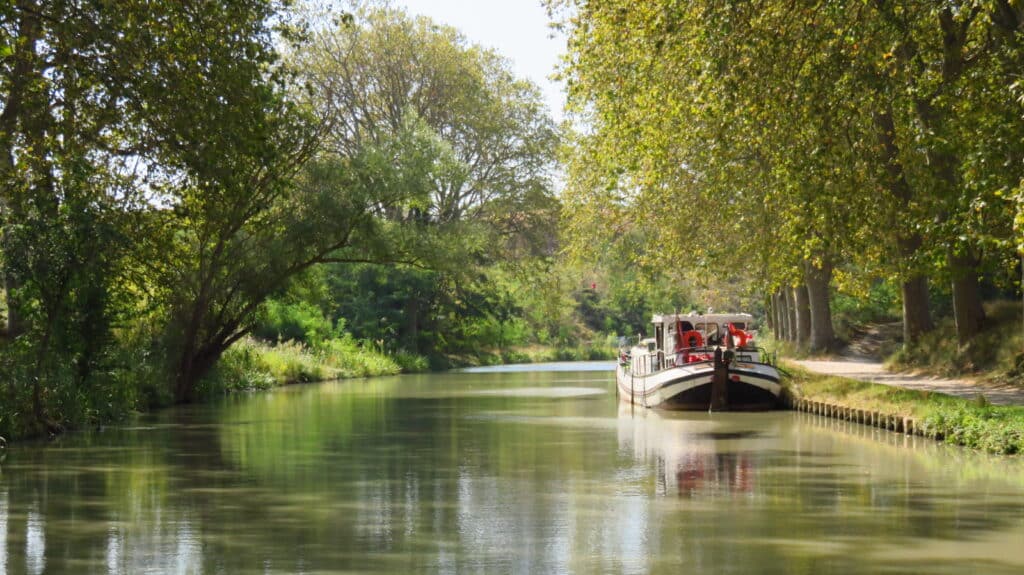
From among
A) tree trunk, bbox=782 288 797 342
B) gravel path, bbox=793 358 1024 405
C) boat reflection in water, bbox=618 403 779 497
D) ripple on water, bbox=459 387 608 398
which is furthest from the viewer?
tree trunk, bbox=782 288 797 342

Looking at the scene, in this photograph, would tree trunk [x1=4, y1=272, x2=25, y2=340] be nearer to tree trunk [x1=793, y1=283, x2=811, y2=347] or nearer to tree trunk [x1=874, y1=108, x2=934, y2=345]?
tree trunk [x1=874, y1=108, x2=934, y2=345]

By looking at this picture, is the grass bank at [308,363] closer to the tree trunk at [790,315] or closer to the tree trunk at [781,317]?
the tree trunk at [781,317]

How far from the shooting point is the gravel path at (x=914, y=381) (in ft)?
79.1

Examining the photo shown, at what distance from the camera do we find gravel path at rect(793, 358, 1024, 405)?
2410cm

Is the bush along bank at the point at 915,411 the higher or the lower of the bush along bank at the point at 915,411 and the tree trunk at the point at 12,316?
the lower

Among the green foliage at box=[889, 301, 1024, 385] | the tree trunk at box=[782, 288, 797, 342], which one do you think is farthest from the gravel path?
the tree trunk at box=[782, 288, 797, 342]

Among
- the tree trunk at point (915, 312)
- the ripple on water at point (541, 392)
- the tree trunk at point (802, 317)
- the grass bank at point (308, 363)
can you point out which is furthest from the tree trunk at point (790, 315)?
the tree trunk at point (915, 312)

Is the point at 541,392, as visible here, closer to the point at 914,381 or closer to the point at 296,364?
the point at 296,364

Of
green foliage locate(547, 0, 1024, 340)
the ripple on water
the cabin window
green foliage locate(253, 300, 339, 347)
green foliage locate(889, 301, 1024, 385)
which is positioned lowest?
the ripple on water

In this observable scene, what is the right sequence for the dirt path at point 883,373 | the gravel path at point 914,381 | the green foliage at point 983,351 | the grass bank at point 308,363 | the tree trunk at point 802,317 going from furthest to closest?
the tree trunk at point 802,317 → the grass bank at point 308,363 → the green foliage at point 983,351 → the dirt path at point 883,373 → the gravel path at point 914,381

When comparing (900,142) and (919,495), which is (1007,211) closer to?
(919,495)

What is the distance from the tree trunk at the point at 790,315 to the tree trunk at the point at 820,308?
755 centimetres

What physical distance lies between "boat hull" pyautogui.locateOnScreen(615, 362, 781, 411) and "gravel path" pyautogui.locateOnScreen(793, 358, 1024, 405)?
6.90ft

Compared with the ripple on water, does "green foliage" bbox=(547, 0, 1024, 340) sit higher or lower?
higher
